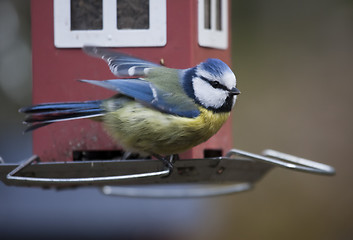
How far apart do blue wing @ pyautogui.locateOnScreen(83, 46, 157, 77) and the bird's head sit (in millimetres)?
199

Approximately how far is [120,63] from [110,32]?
0.24 metres

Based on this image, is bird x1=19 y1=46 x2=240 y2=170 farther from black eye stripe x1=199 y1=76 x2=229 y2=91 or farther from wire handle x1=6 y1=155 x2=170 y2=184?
wire handle x1=6 y1=155 x2=170 y2=184

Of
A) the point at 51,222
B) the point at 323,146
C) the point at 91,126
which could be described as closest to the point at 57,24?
the point at 91,126

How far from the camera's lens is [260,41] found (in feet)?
18.3

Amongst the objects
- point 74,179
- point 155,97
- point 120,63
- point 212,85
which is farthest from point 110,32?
point 74,179

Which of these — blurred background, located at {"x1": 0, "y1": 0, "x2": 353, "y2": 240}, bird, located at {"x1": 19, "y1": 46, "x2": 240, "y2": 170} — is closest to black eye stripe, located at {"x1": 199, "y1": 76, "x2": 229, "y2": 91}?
bird, located at {"x1": 19, "y1": 46, "x2": 240, "y2": 170}

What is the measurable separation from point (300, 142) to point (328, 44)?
0.98 m

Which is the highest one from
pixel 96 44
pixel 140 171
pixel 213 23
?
pixel 213 23

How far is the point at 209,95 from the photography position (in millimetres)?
2666

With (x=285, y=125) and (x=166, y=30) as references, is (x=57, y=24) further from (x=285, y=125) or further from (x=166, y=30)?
(x=285, y=125)

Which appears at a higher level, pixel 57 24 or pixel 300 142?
pixel 57 24

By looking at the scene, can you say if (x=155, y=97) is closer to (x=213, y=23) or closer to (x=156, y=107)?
(x=156, y=107)

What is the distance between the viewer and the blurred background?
17.1 ft

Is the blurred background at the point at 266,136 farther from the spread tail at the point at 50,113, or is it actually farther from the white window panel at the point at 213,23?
the spread tail at the point at 50,113
